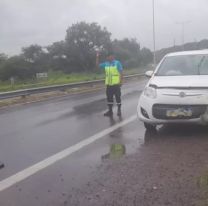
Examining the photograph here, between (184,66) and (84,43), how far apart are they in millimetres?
57037

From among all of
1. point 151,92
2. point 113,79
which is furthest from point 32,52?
point 151,92

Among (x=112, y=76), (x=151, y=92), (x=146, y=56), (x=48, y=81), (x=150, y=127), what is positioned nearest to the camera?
(x=151, y=92)

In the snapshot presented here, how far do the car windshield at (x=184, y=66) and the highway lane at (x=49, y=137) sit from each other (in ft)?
5.25

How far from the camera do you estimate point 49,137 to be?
8969 mm

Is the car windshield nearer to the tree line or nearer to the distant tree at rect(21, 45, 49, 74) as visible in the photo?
the tree line

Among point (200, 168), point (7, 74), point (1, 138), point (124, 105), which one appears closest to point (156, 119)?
point (200, 168)

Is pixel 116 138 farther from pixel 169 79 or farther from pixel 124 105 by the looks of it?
pixel 124 105

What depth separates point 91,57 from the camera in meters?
64.5

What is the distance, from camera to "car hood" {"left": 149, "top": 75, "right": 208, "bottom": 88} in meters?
8.29

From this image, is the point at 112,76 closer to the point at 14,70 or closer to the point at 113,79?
the point at 113,79

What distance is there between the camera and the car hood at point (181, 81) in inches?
326

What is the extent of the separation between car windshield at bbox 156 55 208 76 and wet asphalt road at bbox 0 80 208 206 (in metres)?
1.08

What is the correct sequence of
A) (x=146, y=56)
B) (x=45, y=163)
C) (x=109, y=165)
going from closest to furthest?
(x=109, y=165), (x=45, y=163), (x=146, y=56)

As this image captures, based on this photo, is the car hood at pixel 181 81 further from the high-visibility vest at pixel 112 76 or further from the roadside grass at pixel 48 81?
the roadside grass at pixel 48 81
